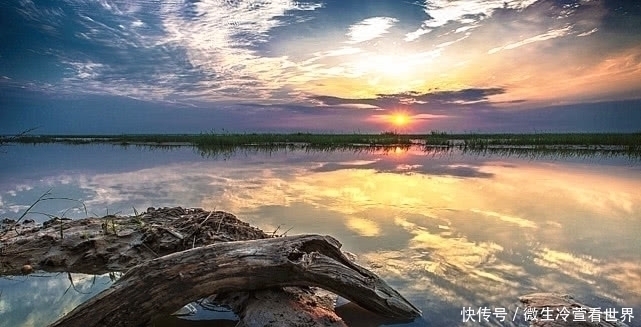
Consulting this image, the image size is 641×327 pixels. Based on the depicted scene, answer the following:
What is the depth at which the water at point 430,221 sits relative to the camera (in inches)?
153

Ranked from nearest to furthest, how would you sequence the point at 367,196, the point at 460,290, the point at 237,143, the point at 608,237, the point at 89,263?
the point at 460,290 < the point at 89,263 < the point at 608,237 < the point at 367,196 < the point at 237,143

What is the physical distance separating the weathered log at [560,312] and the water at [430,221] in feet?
0.45

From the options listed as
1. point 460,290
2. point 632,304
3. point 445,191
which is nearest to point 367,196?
point 445,191

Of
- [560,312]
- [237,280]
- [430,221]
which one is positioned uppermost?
[237,280]

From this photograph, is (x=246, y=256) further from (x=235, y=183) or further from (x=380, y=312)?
Answer: (x=235, y=183)

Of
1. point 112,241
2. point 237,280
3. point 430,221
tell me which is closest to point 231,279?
point 237,280

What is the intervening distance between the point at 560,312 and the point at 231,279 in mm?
2624

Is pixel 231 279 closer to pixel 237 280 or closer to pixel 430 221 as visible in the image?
pixel 237 280

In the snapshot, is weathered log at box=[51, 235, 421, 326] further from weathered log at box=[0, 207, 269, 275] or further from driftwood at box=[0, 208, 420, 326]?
weathered log at box=[0, 207, 269, 275]

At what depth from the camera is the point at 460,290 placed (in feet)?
12.7

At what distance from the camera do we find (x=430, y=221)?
6.31m

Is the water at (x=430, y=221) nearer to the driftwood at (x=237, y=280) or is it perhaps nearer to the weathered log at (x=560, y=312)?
the weathered log at (x=560, y=312)

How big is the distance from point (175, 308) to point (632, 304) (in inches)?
147

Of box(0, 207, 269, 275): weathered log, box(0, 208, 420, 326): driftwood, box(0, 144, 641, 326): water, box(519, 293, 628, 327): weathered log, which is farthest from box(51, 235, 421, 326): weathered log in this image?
box(0, 207, 269, 275): weathered log
